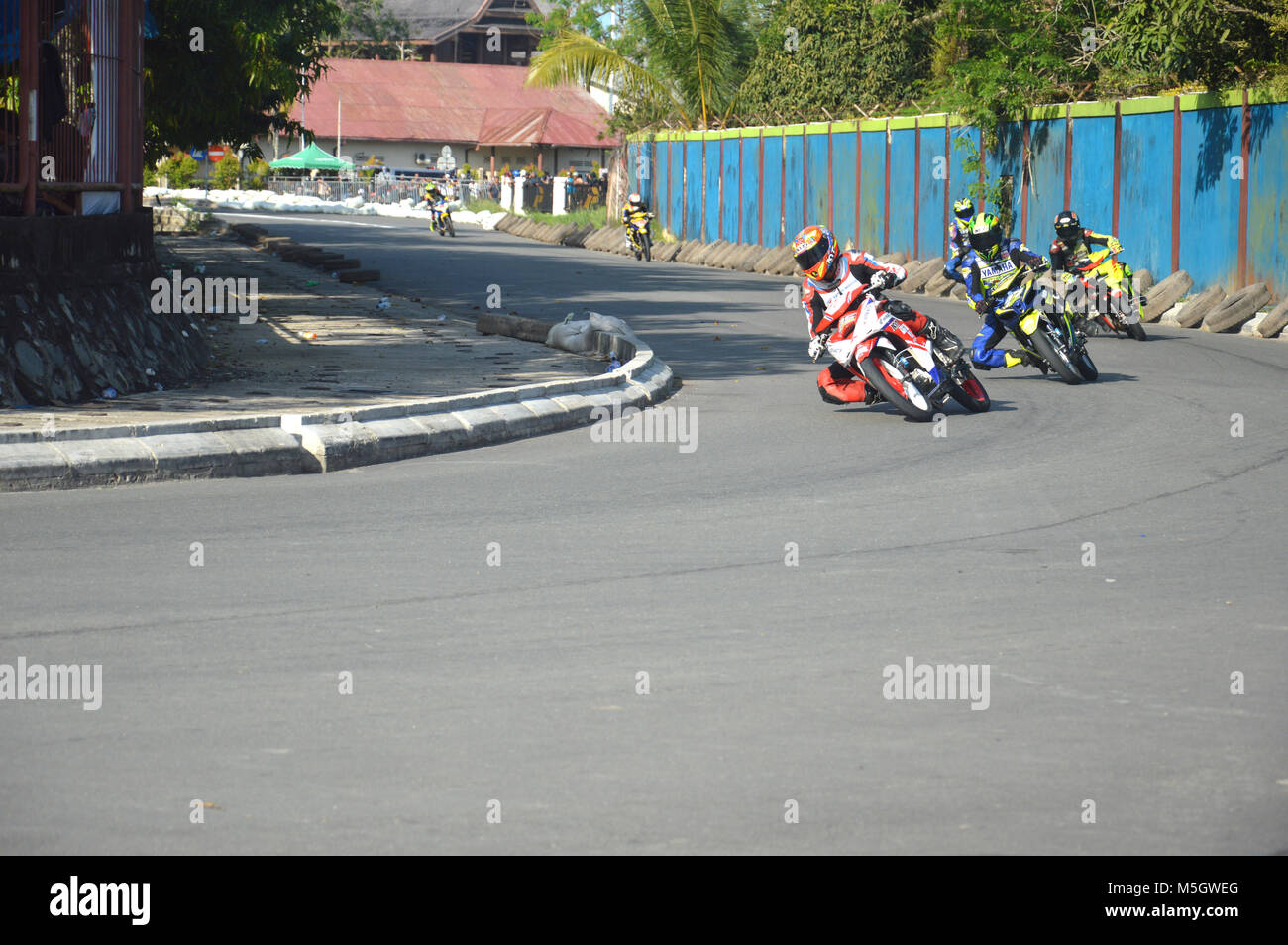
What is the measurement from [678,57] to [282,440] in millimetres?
37738

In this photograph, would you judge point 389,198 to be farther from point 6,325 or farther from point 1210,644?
Result: point 1210,644

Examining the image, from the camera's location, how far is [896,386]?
41.1 feet

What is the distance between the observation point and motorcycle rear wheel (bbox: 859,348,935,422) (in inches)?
491

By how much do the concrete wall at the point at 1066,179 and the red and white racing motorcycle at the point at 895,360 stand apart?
1147 centimetres

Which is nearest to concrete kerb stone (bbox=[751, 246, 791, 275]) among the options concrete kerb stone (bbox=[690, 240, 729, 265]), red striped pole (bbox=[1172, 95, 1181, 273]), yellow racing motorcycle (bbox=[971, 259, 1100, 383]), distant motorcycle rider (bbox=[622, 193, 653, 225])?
concrete kerb stone (bbox=[690, 240, 729, 265])

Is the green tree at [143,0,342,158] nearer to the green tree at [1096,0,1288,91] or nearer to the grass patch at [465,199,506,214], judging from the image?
the green tree at [1096,0,1288,91]

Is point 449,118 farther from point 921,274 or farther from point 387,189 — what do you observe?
point 921,274

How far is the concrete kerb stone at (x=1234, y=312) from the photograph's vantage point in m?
21.0

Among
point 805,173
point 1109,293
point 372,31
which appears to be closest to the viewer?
point 1109,293

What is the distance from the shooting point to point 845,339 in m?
12.7

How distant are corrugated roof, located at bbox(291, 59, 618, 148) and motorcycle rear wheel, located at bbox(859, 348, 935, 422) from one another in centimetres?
6550

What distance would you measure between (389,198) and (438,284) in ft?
148

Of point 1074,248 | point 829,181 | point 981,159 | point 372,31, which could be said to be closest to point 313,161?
point 372,31
